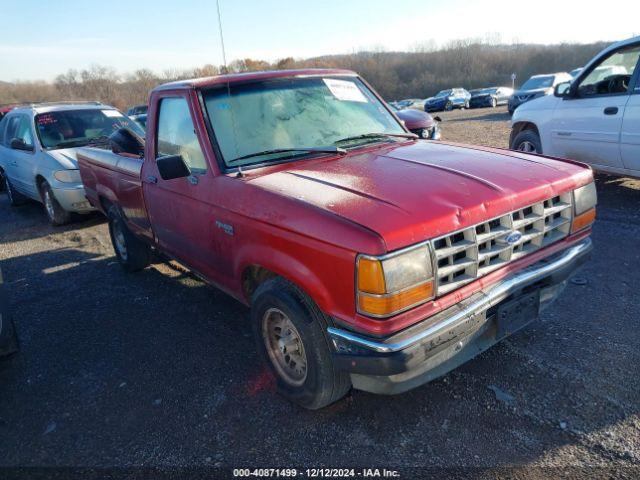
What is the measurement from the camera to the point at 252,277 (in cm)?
309

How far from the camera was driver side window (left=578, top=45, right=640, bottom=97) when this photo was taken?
18.4 ft

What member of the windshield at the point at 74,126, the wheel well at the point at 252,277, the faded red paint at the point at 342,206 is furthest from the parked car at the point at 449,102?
the wheel well at the point at 252,277

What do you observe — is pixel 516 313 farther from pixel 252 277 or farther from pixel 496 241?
pixel 252 277

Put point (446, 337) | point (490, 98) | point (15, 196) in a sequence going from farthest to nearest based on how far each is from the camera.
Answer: point (490, 98)
point (15, 196)
point (446, 337)

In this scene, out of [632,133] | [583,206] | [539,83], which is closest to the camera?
[583,206]

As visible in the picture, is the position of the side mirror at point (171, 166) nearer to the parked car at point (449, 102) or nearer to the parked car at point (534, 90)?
the parked car at point (534, 90)

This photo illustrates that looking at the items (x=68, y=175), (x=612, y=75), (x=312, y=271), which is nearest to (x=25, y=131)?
(x=68, y=175)

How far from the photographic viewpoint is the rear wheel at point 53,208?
7387mm

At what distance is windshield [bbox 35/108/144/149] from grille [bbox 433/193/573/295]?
662cm

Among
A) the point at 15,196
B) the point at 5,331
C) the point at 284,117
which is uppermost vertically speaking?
the point at 284,117

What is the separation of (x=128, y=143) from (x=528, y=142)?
549cm

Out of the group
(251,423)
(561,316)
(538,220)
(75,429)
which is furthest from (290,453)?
(561,316)

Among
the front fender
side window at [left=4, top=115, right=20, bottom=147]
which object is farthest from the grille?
side window at [left=4, top=115, right=20, bottom=147]

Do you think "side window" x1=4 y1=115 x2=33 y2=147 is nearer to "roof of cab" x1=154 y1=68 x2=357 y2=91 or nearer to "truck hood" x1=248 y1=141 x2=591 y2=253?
"roof of cab" x1=154 y1=68 x2=357 y2=91
